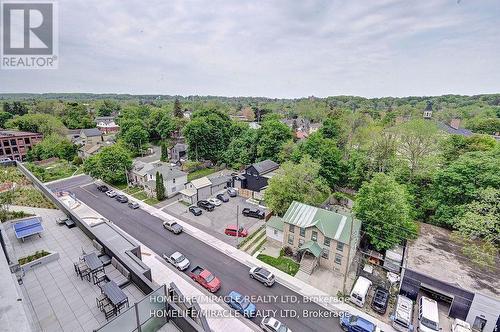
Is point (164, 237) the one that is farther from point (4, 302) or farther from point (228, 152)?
point (228, 152)

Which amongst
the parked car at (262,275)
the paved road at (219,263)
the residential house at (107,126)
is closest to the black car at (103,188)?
the paved road at (219,263)

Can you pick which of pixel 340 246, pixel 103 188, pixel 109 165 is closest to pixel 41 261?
pixel 340 246

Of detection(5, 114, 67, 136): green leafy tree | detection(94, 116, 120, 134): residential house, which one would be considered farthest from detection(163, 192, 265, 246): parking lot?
detection(94, 116, 120, 134): residential house

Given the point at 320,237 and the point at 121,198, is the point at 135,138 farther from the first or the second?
the point at 320,237

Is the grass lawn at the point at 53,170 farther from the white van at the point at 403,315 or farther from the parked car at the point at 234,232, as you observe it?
the white van at the point at 403,315

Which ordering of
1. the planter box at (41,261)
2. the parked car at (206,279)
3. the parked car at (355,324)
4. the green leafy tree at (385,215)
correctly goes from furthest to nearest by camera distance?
1. the green leafy tree at (385,215)
2. the parked car at (206,279)
3. the parked car at (355,324)
4. the planter box at (41,261)

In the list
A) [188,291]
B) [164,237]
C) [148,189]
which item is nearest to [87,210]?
[148,189]

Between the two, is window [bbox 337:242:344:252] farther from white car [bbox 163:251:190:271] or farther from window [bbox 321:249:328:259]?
white car [bbox 163:251:190:271]
